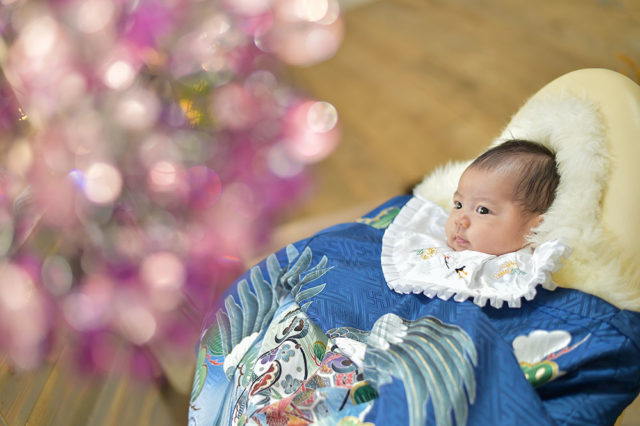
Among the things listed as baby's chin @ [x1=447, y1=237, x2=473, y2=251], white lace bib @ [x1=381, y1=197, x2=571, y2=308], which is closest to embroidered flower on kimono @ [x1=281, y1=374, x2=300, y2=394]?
white lace bib @ [x1=381, y1=197, x2=571, y2=308]

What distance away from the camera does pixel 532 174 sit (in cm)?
91

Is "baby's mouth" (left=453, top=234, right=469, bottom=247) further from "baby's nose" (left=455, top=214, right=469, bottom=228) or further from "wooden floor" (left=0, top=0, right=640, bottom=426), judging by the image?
"wooden floor" (left=0, top=0, right=640, bottom=426)

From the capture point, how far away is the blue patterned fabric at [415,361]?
2.38ft

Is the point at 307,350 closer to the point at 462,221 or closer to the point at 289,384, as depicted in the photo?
the point at 289,384

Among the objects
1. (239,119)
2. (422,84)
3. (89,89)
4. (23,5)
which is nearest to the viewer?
(23,5)

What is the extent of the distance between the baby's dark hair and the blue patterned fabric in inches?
6.2

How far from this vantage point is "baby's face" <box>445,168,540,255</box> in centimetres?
91

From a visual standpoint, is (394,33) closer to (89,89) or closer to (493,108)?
(493,108)

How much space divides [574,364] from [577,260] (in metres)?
0.17

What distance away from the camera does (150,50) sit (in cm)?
126

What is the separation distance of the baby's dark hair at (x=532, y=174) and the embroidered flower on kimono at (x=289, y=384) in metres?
0.47

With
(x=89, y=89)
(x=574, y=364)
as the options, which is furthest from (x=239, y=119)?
(x=574, y=364)

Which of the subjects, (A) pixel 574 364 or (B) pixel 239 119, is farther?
(B) pixel 239 119

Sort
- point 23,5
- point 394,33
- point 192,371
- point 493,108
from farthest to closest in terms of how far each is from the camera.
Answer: point 394,33 → point 493,108 → point 192,371 → point 23,5
